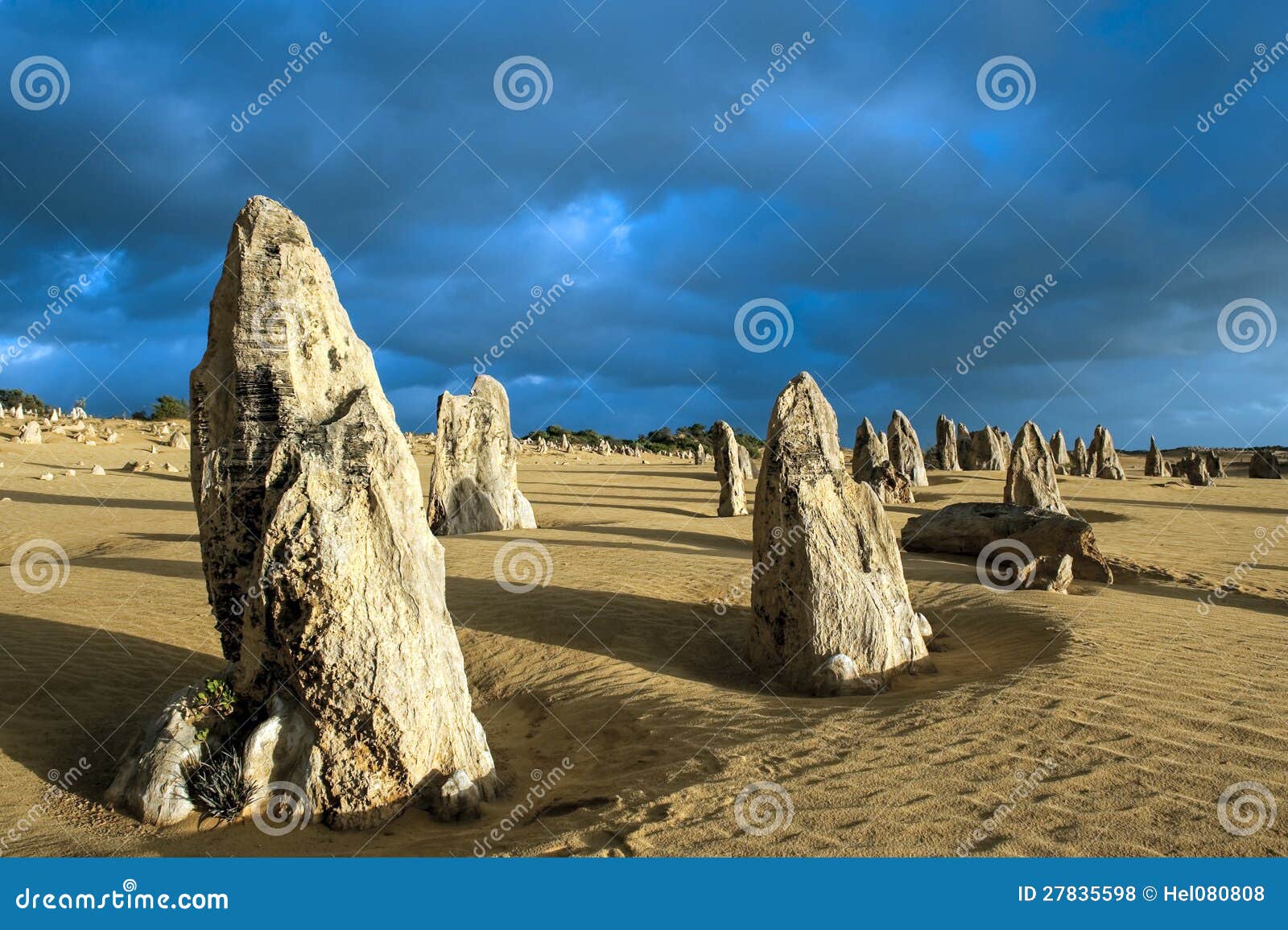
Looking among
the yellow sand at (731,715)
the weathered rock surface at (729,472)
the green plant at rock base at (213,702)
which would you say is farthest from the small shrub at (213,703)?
the weathered rock surface at (729,472)

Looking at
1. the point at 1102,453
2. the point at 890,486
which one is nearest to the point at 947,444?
the point at 1102,453

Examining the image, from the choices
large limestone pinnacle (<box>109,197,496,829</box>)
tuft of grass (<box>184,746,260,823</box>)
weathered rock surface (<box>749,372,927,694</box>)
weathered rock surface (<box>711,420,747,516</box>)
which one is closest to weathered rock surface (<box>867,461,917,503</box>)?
weathered rock surface (<box>711,420,747,516</box>)

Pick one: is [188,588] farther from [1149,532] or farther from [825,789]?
[1149,532]

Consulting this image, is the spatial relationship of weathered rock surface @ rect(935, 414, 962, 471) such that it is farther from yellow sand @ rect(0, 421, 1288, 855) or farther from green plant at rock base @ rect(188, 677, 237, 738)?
green plant at rock base @ rect(188, 677, 237, 738)

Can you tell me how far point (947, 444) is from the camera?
1816 inches

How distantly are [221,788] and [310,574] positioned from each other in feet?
5.25

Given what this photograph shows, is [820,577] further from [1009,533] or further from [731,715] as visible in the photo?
[1009,533]

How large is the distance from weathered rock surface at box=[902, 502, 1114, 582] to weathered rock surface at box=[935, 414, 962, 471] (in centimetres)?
3075

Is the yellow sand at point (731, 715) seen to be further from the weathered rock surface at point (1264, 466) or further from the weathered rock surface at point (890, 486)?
the weathered rock surface at point (1264, 466)

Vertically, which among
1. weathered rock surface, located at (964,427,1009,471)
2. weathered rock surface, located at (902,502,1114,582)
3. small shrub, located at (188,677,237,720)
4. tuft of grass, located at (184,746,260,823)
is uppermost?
weathered rock surface, located at (964,427,1009,471)

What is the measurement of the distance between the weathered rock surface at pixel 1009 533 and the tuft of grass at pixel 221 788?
11.7m

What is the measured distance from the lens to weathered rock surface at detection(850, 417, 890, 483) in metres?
29.4

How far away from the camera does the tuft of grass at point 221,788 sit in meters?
5.57

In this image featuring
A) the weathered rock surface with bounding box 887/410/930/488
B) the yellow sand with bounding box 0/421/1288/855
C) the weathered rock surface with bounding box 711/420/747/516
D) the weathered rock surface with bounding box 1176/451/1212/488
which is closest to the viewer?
the yellow sand with bounding box 0/421/1288/855
